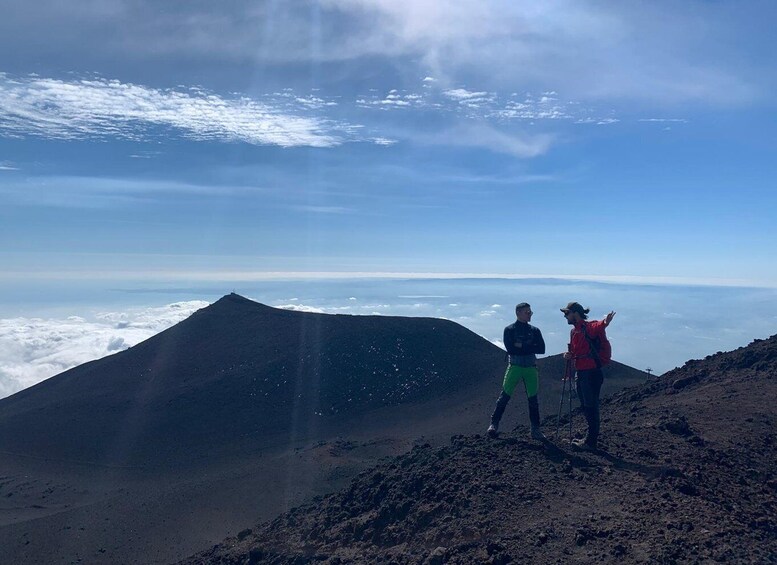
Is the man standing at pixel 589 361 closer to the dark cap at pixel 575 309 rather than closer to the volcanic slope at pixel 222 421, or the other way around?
the dark cap at pixel 575 309

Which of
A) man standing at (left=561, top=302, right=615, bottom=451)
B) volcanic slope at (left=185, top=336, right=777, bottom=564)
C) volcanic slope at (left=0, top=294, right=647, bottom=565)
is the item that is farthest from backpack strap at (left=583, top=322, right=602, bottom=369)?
volcanic slope at (left=0, top=294, right=647, bottom=565)

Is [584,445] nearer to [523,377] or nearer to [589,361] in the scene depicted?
[589,361]

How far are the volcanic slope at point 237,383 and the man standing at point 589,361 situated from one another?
1364 centimetres

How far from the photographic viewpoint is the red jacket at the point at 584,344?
27.6 feet

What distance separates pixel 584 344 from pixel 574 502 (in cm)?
235

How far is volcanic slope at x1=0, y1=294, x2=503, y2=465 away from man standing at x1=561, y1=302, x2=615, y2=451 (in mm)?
13640

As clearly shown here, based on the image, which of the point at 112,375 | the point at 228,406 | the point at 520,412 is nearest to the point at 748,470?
the point at 520,412

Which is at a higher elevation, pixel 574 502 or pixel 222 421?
pixel 574 502

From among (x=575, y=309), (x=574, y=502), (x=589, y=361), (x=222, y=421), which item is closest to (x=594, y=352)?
(x=589, y=361)

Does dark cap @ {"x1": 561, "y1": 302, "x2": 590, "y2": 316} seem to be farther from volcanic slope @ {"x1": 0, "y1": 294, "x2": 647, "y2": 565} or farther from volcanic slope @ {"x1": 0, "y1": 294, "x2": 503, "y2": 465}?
volcanic slope @ {"x1": 0, "y1": 294, "x2": 503, "y2": 465}

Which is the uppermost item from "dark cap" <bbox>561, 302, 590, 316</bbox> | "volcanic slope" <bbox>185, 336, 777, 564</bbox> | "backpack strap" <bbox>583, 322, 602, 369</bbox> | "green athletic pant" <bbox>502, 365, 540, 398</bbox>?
"dark cap" <bbox>561, 302, 590, 316</bbox>

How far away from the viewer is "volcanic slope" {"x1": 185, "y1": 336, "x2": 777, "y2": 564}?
576cm

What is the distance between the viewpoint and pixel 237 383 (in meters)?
24.5

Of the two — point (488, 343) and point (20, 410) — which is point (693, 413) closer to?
point (488, 343)
